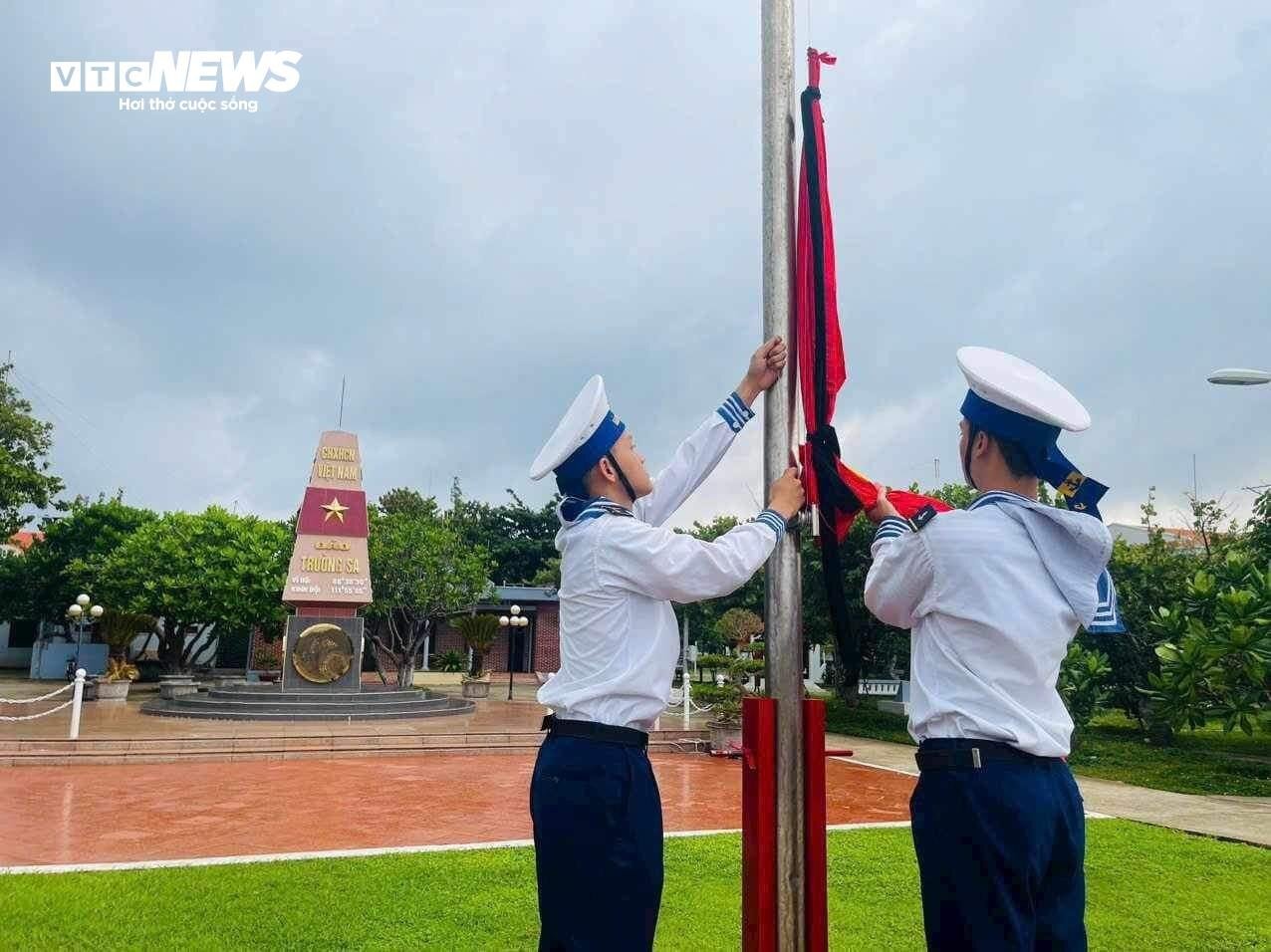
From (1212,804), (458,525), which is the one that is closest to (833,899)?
(1212,804)

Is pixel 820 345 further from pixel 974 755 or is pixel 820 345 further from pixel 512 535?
pixel 512 535

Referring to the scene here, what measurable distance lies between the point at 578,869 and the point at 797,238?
1.97 m

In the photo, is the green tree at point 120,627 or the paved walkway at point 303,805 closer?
the paved walkway at point 303,805

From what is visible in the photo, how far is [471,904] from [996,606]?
12.9 ft

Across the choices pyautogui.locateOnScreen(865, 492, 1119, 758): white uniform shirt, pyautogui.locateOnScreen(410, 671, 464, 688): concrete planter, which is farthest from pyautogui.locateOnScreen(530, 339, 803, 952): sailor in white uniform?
pyautogui.locateOnScreen(410, 671, 464, 688): concrete planter

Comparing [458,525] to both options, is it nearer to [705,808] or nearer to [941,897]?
[705,808]

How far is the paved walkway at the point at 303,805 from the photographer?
6.93 metres

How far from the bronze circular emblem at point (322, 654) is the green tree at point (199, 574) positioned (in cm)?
602

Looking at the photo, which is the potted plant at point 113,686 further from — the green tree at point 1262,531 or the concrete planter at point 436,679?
the green tree at point 1262,531

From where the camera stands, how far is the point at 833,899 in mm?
5223

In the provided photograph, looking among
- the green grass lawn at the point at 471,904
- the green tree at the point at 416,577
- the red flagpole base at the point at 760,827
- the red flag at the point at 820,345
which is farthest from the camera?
the green tree at the point at 416,577

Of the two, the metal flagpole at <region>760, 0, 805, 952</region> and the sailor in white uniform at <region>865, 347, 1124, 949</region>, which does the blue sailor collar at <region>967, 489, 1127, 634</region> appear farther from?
the metal flagpole at <region>760, 0, 805, 952</region>

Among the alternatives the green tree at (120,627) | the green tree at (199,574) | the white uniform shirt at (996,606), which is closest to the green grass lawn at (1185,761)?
the white uniform shirt at (996,606)

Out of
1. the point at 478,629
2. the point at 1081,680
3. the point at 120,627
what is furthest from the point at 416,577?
the point at 1081,680
